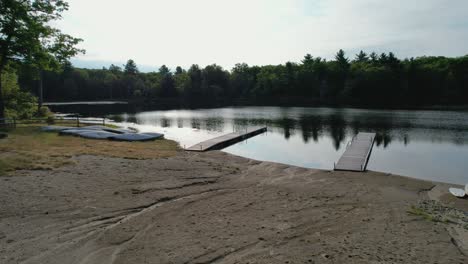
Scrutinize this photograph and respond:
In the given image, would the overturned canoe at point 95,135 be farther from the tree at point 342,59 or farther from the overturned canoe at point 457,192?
the tree at point 342,59

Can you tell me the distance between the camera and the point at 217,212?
7492 millimetres

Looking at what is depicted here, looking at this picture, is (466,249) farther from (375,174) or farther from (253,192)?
(375,174)

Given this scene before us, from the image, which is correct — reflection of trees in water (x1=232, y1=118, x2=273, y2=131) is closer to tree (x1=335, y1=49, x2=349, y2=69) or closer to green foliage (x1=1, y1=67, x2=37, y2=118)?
green foliage (x1=1, y1=67, x2=37, y2=118)

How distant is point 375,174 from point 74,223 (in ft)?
35.8

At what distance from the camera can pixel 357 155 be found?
16.0 m

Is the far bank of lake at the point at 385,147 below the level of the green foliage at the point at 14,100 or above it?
below

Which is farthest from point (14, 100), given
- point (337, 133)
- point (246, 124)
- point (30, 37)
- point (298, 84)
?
point (298, 84)

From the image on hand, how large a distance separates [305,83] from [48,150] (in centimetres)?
6935

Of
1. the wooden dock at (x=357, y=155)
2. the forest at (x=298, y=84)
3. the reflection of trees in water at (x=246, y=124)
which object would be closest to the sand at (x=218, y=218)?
the wooden dock at (x=357, y=155)

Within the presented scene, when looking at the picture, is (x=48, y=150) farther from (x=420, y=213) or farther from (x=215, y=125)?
(x=215, y=125)

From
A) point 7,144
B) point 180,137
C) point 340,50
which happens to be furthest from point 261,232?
point 340,50

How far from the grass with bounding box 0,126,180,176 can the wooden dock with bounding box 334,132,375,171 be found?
26.4 feet

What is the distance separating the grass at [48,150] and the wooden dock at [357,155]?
8.04 metres

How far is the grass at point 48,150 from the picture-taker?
1095 centimetres
